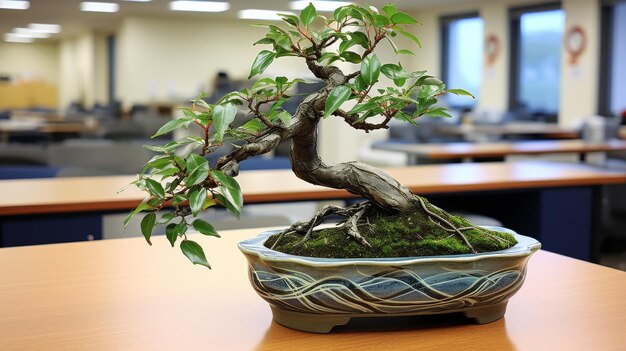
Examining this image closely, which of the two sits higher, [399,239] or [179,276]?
[399,239]

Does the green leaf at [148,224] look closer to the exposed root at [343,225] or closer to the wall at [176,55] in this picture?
the exposed root at [343,225]

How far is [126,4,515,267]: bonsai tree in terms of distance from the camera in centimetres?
101

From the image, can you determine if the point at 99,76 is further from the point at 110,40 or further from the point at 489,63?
the point at 489,63

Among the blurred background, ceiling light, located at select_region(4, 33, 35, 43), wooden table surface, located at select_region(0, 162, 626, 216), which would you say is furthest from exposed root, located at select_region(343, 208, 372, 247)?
ceiling light, located at select_region(4, 33, 35, 43)

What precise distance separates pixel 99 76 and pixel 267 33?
20.1 m

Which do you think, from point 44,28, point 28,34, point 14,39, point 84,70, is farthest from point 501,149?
point 14,39

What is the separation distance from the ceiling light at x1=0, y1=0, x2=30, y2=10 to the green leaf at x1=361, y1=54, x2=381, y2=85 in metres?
14.2

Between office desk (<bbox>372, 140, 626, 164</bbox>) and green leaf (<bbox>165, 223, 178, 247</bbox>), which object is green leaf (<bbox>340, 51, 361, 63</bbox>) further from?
office desk (<bbox>372, 140, 626, 164</bbox>)

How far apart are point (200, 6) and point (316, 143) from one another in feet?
44.6

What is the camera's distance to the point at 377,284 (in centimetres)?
107

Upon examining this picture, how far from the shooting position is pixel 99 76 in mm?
20375

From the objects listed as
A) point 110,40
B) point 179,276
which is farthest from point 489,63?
point 179,276

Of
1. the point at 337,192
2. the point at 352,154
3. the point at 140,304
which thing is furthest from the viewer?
the point at 352,154

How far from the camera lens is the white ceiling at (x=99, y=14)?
13852mm
